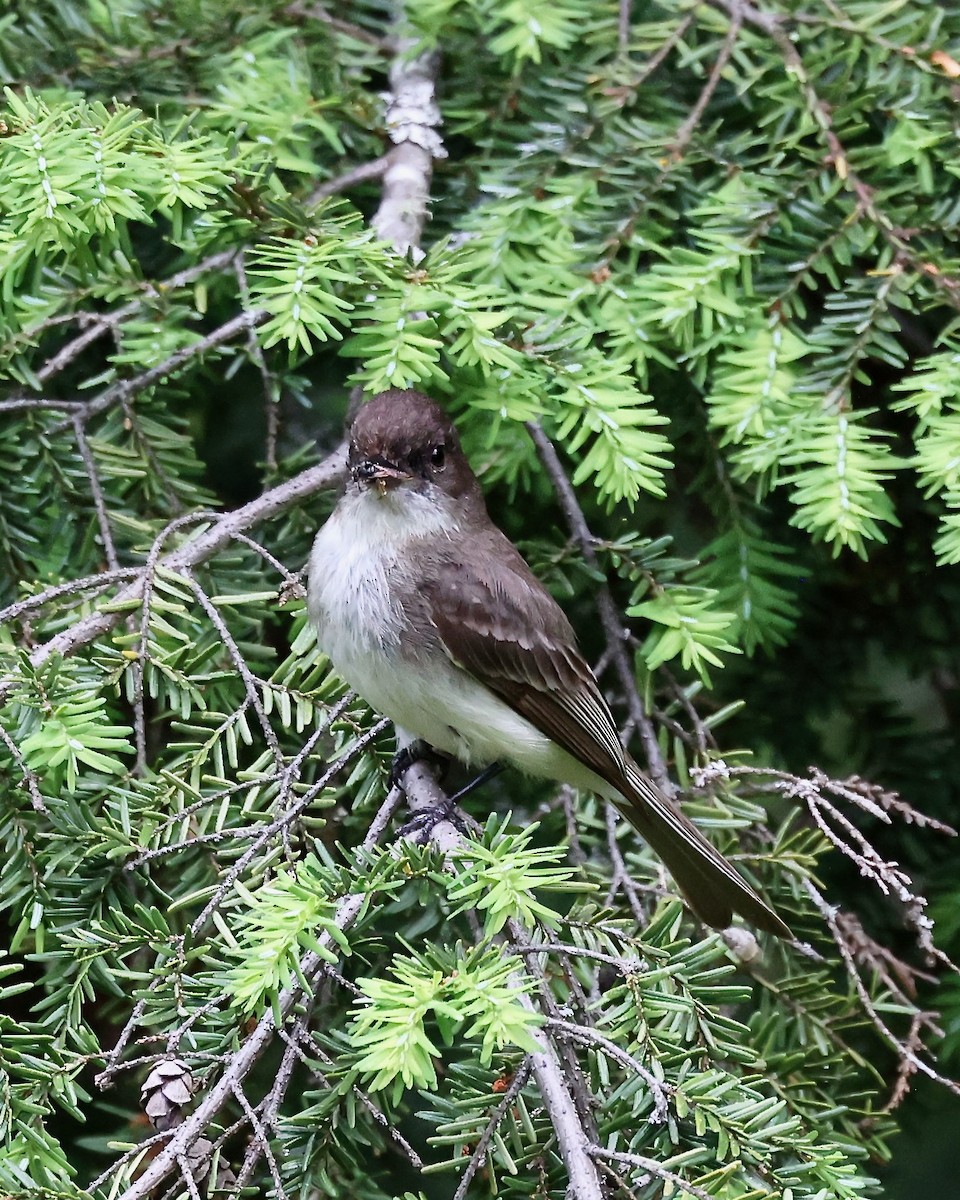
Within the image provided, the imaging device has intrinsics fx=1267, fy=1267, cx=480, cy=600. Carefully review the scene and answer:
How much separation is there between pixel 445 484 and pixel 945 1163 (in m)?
2.24

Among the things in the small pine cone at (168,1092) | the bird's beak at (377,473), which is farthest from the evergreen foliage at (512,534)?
the bird's beak at (377,473)

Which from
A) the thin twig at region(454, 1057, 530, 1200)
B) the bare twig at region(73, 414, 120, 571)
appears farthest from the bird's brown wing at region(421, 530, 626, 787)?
the thin twig at region(454, 1057, 530, 1200)

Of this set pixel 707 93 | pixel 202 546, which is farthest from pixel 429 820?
pixel 707 93

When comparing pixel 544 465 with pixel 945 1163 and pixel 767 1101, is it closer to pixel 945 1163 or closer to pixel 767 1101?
pixel 767 1101

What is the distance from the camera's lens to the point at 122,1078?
244 centimetres

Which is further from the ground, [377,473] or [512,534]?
[377,473]

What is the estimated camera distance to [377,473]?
7.98 feet

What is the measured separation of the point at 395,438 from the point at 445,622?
15.1 inches

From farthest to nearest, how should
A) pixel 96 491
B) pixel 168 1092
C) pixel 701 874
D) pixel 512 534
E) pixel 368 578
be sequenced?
pixel 512 534 < pixel 368 578 < pixel 96 491 < pixel 701 874 < pixel 168 1092

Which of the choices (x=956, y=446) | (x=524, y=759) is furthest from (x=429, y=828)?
(x=956, y=446)

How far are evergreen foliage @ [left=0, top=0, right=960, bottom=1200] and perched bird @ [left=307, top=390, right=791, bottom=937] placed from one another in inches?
3.2

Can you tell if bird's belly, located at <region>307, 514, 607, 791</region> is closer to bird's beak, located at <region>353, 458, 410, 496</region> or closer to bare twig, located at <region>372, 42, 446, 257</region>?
bird's beak, located at <region>353, 458, 410, 496</region>

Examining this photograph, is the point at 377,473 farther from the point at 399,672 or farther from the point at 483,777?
the point at 483,777

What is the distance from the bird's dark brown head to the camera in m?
2.43
